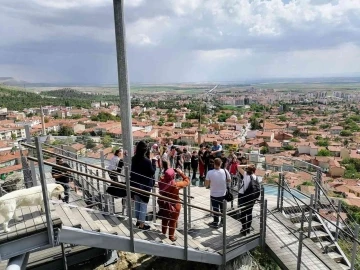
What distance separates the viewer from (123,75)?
16.8ft

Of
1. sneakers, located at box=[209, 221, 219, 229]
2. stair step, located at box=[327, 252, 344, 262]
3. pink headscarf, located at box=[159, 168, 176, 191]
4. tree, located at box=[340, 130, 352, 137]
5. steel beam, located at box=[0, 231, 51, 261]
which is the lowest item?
tree, located at box=[340, 130, 352, 137]

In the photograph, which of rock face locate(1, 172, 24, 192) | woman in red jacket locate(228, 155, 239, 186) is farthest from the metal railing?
rock face locate(1, 172, 24, 192)

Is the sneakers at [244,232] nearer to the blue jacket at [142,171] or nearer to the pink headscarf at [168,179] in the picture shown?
the pink headscarf at [168,179]

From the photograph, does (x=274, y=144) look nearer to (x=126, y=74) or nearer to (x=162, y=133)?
(x=162, y=133)

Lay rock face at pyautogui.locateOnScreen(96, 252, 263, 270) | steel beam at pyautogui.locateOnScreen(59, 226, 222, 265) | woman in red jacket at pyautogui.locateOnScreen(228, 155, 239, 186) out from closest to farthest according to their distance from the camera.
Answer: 1. steel beam at pyautogui.locateOnScreen(59, 226, 222, 265)
2. rock face at pyautogui.locateOnScreen(96, 252, 263, 270)
3. woman in red jacket at pyautogui.locateOnScreen(228, 155, 239, 186)

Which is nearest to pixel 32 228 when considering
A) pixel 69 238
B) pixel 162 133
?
pixel 69 238

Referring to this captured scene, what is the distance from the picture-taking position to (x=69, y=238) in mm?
3541

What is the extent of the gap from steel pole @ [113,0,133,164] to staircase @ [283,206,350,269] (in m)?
3.55

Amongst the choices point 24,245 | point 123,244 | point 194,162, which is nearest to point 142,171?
point 123,244

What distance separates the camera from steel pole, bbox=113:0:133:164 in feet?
16.1

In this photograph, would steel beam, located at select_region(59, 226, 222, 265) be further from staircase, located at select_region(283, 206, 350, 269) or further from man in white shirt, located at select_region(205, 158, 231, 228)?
staircase, located at select_region(283, 206, 350, 269)

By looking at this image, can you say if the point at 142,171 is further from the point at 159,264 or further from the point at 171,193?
the point at 159,264

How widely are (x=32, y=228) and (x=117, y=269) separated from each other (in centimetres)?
234

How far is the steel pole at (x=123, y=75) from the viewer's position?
4914mm
